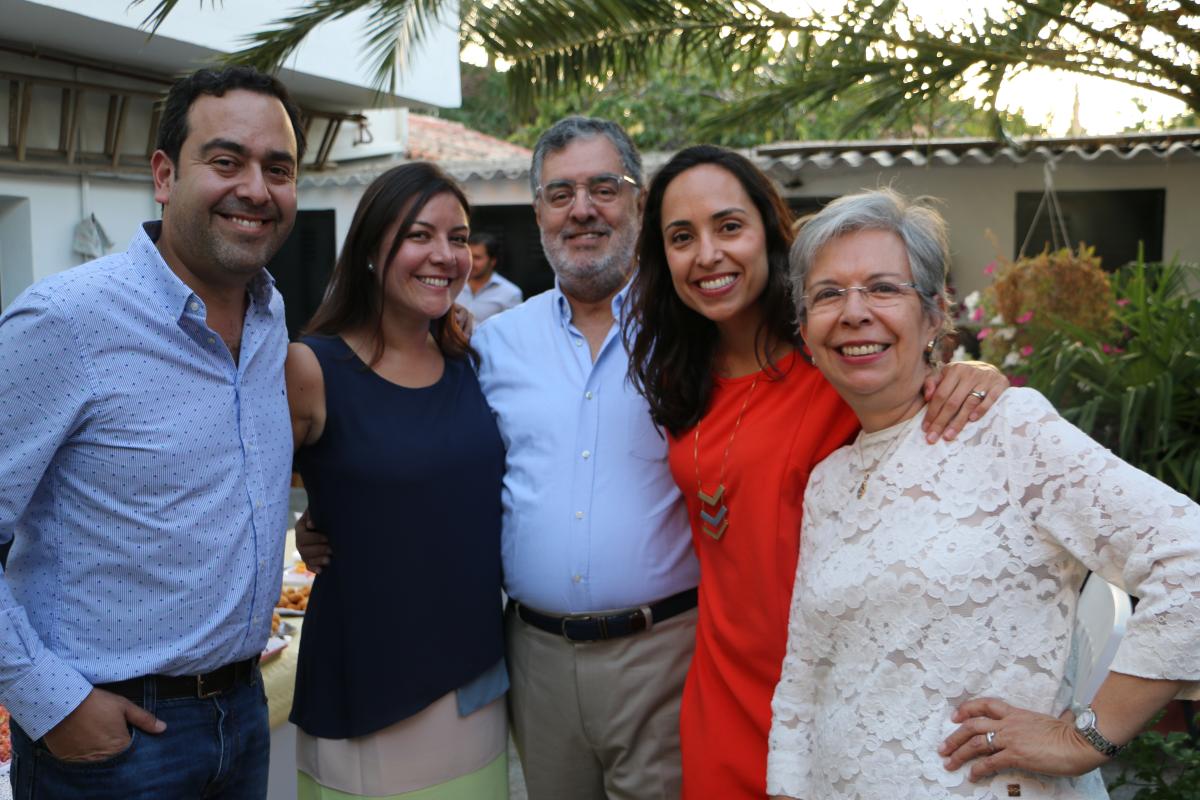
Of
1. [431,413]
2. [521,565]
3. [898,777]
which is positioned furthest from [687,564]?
[898,777]

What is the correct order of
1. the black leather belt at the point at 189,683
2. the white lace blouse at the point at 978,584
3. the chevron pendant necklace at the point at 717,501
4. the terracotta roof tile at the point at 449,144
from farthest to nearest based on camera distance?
the terracotta roof tile at the point at 449,144 < the chevron pendant necklace at the point at 717,501 < the black leather belt at the point at 189,683 < the white lace blouse at the point at 978,584

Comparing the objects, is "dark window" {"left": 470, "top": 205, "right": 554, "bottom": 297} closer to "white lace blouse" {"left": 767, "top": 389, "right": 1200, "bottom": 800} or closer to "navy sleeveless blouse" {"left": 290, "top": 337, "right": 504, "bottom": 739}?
"navy sleeveless blouse" {"left": 290, "top": 337, "right": 504, "bottom": 739}

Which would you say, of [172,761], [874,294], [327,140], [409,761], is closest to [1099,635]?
[874,294]

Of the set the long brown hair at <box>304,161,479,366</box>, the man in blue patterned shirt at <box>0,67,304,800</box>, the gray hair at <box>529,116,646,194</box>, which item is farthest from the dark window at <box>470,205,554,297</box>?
the man in blue patterned shirt at <box>0,67,304,800</box>

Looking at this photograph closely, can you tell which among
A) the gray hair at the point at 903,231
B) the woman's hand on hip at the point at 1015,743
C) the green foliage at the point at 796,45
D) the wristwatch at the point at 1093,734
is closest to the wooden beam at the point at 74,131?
the green foliage at the point at 796,45

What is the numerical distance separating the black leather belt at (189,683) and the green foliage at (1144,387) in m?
3.60

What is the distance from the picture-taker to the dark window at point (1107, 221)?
911cm

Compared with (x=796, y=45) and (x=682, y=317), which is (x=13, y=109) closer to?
(x=796, y=45)

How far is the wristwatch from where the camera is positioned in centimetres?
168

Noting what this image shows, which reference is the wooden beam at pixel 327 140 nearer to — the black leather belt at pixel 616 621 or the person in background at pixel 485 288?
the person in background at pixel 485 288

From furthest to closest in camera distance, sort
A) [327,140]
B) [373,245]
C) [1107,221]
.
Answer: [327,140], [1107,221], [373,245]

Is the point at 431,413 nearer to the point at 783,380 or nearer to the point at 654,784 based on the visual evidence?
the point at 783,380

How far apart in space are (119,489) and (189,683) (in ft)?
1.38

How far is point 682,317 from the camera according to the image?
2607mm
